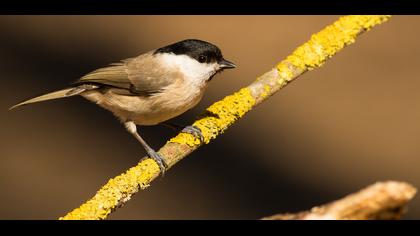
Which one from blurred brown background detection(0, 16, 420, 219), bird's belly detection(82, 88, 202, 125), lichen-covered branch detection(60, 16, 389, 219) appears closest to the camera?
lichen-covered branch detection(60, 16, 389, 219)

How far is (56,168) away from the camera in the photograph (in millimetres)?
6590

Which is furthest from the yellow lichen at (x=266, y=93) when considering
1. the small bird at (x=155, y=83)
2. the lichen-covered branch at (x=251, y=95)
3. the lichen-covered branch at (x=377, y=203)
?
the lichen-covered branch at (x=377, y=203)

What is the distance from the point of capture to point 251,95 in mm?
3670

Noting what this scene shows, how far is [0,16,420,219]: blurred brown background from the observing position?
634 cm

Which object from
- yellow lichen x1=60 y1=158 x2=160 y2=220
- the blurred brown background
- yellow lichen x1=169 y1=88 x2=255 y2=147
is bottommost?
yellow lichen x1=60 y1=158 x2=160 y2=220

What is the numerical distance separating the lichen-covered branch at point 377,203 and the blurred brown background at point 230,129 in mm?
3962

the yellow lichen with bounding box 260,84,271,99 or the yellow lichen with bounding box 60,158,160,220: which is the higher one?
the yellow lichen with bounding box 260,84,271,99

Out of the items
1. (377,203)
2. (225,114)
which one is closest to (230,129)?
(225,114)

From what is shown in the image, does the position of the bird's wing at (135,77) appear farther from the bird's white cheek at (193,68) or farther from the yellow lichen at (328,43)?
the yellow lichen at (328,43)

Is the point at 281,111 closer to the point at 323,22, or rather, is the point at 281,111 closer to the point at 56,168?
the point at 323,22

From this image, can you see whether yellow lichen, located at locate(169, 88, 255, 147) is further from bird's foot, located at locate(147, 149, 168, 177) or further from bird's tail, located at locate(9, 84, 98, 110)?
bird's tail, located at locate(9, 84, 98, 110)

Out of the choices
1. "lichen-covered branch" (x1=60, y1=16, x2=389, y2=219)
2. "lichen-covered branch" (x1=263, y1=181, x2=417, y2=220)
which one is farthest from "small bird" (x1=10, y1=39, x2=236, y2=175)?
"lichen-covered branch" (x1=263, y1=181, x2=417, y2=220)

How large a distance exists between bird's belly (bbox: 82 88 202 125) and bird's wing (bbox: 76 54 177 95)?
0.19 feet

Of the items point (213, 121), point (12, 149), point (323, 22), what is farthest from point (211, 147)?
point (213, 121)
